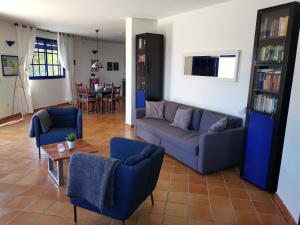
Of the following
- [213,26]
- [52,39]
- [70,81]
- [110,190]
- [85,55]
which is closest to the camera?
[110,190]

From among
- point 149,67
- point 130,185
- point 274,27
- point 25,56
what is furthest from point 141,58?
point 130,185

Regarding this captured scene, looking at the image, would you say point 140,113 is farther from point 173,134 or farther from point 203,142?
point 203,142

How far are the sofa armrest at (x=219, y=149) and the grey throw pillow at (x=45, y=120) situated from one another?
2.41m

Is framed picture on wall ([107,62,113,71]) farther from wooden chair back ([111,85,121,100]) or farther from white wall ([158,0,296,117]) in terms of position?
white wall ([158,0,296,117])

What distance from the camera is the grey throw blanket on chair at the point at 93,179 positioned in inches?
72.0

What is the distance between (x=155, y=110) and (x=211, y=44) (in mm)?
1684

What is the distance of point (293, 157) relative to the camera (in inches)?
92.6

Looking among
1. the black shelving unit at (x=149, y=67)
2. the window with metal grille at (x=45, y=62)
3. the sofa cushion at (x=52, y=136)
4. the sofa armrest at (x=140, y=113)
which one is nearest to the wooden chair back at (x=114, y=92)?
the black shelving unit at (x=149, y=67)

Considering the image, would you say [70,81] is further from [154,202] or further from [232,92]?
[154,202]

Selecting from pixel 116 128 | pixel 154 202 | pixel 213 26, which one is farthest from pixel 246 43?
pixel 116 128

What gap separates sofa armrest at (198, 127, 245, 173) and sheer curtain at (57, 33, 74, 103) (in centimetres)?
686

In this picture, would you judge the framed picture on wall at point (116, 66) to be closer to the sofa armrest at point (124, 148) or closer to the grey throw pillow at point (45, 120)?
the grey throw pillow at point (45, 120)

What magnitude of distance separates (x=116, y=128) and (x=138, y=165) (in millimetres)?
3843

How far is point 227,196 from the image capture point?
2.78 meters
